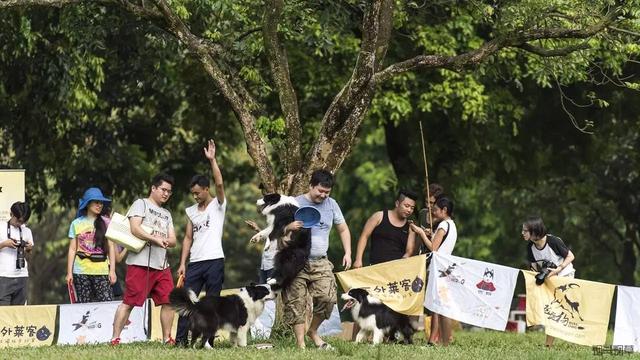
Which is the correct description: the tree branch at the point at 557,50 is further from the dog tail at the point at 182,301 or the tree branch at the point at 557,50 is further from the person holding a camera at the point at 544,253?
the dog tail at the point at 182,301

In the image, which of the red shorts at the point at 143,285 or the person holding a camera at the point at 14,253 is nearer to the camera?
the red shorts at the point at 143,285

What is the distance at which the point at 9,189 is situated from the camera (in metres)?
16.1

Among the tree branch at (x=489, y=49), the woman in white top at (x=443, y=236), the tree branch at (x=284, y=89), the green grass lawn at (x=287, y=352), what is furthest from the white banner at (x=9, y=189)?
the woman in white top at (x=443, y=236)

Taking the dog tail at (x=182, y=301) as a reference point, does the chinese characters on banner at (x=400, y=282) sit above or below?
above

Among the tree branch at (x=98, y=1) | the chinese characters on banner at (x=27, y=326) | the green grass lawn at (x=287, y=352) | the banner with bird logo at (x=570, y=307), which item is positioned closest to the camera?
the green grass lawn at (x=287, y=352)

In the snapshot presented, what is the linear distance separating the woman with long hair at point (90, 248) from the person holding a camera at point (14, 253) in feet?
1.96

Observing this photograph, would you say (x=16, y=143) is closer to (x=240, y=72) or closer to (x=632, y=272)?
(x=240, y=72)

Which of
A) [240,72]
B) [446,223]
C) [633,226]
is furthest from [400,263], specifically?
[633,226]

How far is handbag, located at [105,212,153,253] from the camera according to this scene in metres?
13.7

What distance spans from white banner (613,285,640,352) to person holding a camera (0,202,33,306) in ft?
24.0

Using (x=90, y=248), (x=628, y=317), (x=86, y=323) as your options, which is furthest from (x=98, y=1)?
(x=628, y=317)

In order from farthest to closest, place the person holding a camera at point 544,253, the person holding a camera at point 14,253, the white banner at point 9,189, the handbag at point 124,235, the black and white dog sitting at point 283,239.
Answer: the white banner at point 9,189, the person holding a camera at point 14,253, the person holding a camera at point 544,253, the handbag at point 124,235, the black and white dog sitting at point 283,239

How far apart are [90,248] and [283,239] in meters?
3.34

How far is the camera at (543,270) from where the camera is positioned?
48.5 feet
